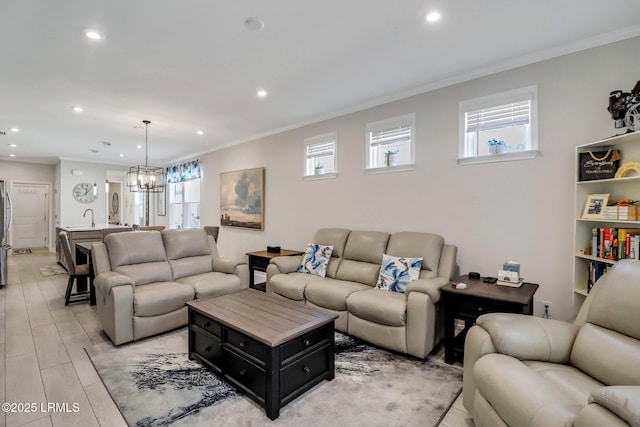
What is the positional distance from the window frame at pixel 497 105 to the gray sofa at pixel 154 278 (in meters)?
3.01

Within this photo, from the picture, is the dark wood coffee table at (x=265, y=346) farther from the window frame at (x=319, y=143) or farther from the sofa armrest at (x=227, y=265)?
the window frame at (x=319, y=143)

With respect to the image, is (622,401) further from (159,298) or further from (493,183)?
(159,298)

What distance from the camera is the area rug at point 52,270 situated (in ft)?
19.0

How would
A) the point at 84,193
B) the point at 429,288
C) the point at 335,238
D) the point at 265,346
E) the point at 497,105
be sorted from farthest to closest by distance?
1. the point at 84,193
2. the point at 335,238
3. the point at 497,105
4. the point at 429,288
5. the point at 265,346

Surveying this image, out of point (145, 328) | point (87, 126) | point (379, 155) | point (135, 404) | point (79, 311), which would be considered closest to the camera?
point (135, 404)

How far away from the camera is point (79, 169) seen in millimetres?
8234

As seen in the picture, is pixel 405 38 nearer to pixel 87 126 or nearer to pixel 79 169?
pixel 87 126

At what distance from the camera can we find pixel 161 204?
8672 millimetres

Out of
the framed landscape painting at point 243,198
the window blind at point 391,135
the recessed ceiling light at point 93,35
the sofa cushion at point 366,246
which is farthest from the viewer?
the framed landscape painting at point 243,198

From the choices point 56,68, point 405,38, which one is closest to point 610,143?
point 405,38

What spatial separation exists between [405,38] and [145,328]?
362 centimetres

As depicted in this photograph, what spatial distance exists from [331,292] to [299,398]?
1.20m

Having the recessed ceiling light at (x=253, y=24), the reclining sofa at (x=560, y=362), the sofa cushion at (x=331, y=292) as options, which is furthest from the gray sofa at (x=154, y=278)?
the reclining sofa at (x=560, y=362)

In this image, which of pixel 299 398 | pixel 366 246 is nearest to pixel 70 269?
pixel 299 398
